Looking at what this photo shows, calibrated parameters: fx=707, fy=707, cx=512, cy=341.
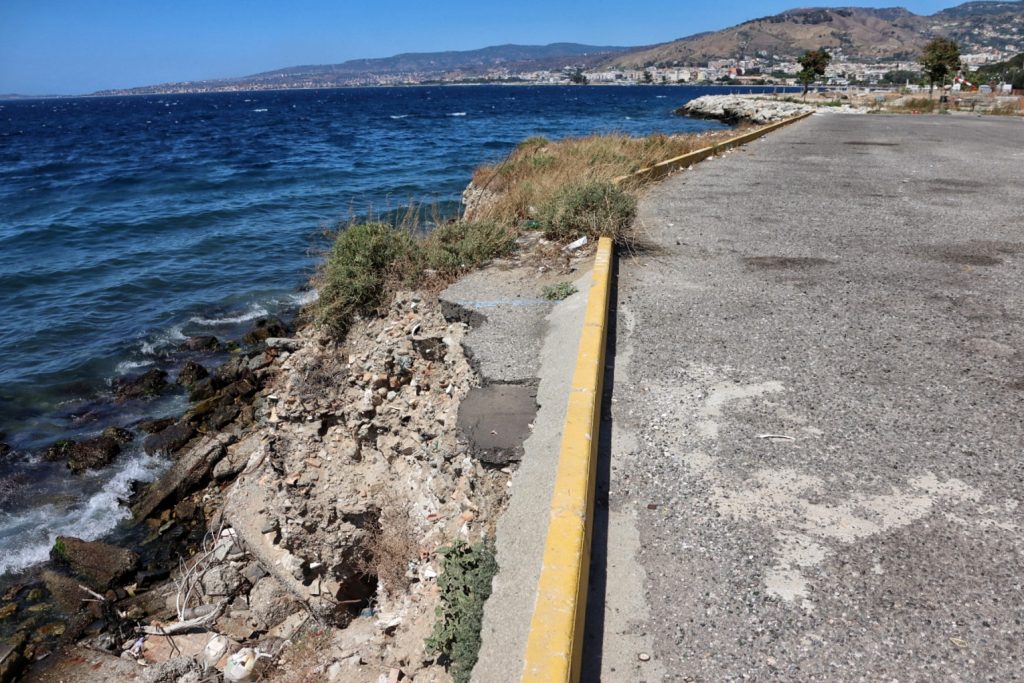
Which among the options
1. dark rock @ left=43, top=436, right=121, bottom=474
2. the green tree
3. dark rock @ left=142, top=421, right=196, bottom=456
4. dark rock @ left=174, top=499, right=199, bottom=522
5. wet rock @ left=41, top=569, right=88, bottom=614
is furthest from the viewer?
the green tree

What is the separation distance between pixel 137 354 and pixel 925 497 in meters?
10.9

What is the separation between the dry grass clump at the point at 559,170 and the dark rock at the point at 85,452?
200 inches

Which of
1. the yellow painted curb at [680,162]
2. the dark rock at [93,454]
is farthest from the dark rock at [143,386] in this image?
the yellow painted curb at [680,162]

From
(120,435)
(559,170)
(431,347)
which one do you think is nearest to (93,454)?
(120,435)

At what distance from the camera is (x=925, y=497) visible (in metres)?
3.43

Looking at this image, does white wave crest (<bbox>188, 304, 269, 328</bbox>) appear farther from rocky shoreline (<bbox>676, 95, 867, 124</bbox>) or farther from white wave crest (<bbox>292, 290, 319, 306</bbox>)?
rocky shoreline (<bbox>676, 95, 867, 124</bbox>)

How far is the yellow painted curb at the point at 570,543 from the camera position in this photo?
2.56 metres

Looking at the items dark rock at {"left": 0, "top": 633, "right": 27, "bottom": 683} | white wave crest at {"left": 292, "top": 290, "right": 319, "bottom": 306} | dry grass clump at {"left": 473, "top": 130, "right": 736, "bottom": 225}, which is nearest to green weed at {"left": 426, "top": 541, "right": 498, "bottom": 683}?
dark rock at {"left": 0, "top": 633, "right": 27, "bottom": 683}

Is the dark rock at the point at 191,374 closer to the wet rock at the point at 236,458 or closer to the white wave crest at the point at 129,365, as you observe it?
the white wave crest at the point at 129,365

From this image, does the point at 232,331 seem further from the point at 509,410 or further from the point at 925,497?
the point at 925,497

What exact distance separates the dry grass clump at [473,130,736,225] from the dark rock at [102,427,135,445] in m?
4.96

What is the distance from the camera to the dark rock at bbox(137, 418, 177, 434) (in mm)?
8484

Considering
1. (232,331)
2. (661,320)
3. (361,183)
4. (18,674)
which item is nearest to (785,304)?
(661,320)

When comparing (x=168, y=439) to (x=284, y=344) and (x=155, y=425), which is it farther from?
(x=284, y=344)
